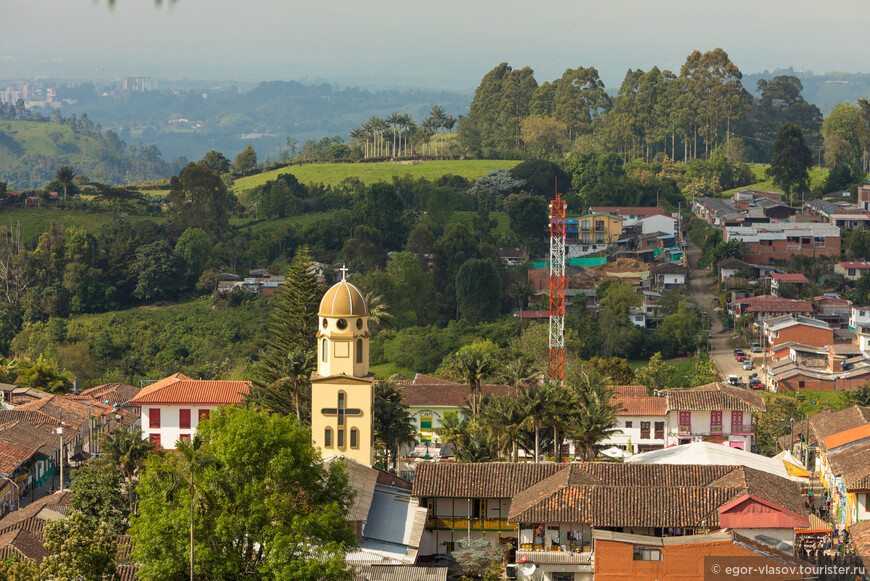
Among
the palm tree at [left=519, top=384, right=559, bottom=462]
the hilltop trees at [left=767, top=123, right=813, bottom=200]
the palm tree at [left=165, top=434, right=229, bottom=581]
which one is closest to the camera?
the palm tree at [left=165, top=434, right=229, bottom=581]

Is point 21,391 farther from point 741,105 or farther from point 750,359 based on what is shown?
point 741,105

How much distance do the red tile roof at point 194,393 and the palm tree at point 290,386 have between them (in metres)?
6.97

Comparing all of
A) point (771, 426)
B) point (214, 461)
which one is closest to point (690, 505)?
point (214, 461)

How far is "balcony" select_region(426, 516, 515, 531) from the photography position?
114 ft

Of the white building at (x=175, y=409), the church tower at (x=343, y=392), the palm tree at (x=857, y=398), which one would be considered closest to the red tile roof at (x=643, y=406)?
the palm tree at (x=857, y=398)

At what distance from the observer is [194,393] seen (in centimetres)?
5384

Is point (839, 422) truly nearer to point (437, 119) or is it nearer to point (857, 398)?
point (857, 398)

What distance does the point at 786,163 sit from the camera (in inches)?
3922

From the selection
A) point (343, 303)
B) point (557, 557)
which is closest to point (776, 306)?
point (343, 303)

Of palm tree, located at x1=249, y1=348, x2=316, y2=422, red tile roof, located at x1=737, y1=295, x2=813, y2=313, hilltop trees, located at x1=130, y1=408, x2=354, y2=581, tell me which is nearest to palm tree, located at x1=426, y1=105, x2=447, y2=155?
red tile roof, located at x1=737, y1=295, x2=813, y2=313

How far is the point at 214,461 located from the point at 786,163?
80.1 metres

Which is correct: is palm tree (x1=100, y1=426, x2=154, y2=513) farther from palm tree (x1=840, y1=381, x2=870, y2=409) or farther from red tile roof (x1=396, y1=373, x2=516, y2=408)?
palm tree (x1=840, y1=381, x2=870, y2=409)

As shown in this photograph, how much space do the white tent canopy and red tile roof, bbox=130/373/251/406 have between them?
1882cm

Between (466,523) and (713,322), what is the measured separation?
4459 cm
